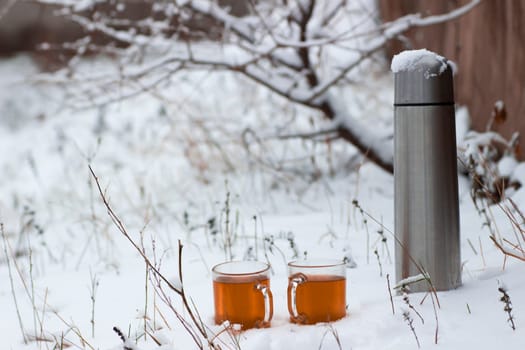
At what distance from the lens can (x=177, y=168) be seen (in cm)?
596

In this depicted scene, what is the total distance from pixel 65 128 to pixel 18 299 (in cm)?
590

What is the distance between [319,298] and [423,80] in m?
0.65

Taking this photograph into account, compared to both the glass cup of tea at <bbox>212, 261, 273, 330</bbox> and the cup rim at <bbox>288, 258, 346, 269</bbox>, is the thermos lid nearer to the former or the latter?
the cup rim at <bbox>288, 258, 346, 269</bbox>

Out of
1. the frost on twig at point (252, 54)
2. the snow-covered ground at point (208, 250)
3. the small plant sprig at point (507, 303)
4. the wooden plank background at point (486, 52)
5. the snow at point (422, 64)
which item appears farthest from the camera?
the frost on twig at point (252, 54)

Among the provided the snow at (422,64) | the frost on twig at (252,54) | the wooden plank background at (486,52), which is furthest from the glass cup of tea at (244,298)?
the wooden plank background at (486,52)

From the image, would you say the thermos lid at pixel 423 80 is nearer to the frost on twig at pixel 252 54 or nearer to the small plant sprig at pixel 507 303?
the small plant sprig at pixel 507 303

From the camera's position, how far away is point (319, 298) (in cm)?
173

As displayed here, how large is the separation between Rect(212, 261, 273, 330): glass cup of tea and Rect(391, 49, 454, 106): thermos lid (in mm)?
618

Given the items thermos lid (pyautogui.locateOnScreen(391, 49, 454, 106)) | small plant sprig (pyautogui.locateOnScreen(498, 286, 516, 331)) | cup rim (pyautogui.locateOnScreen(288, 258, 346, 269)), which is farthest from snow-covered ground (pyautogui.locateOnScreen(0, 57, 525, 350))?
thermos lid (pyautogui.locateOnScreen(391, 49, 454, 106))

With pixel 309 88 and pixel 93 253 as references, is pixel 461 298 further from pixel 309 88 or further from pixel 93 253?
pixel 309 88

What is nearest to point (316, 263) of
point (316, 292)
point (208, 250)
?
point (316, 292)

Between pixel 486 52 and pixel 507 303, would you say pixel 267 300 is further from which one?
pixel 486 52

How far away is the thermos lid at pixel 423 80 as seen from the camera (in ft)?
5.96

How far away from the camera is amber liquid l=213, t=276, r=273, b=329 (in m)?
1.72
